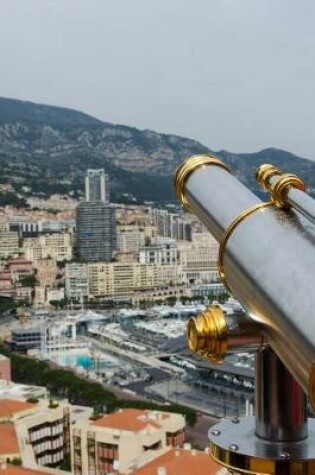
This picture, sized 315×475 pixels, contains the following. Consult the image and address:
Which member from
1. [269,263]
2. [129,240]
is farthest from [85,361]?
[269,263]

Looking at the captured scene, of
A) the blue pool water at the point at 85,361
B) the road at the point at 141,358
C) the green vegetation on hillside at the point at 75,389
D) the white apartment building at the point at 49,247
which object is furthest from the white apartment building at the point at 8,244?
the green vegetation on hillside at the point at 75,389

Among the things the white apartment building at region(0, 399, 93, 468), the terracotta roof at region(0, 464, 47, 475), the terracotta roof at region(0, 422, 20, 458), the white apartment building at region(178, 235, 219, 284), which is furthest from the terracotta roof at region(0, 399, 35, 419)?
the white apartment building at region(178, 235, 219, 284)

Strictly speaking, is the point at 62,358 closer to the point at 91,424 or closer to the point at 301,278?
the point at 91,424

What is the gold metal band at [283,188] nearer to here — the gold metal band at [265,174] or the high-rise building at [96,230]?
the gold metal band at [265,174]

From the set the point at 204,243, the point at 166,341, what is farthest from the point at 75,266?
the point at 166,341

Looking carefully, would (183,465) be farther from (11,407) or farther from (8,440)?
(11,407)

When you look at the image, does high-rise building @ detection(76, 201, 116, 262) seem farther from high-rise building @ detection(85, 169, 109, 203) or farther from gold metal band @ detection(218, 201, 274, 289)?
gold metal band @ detection(218, 201, 274, 289)
